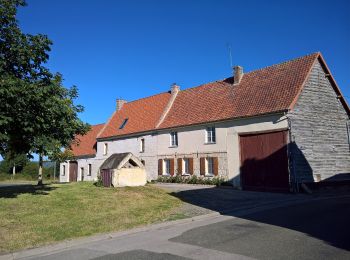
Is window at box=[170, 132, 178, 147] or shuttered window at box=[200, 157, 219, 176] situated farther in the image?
window at box=[170, 132, 178, 147]

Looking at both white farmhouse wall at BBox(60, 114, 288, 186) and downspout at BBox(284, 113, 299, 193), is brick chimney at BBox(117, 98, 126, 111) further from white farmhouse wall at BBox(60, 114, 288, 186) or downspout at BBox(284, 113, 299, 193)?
downspout at BBox(284, 113, 299, 193)

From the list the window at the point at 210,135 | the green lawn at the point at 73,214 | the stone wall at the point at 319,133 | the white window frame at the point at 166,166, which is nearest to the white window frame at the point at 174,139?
the white window frame at the point at 166,166

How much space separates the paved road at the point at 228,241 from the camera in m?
7.01

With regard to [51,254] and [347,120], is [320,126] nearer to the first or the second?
[347,120]

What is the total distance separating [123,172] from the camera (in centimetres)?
2033

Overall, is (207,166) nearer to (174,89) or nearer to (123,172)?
(123,172)

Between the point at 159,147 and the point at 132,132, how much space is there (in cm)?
417

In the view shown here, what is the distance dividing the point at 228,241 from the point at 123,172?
13.0 meters

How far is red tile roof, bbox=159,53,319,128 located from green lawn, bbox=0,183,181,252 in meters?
10.5

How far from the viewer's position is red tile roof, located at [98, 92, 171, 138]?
33516 millimetres

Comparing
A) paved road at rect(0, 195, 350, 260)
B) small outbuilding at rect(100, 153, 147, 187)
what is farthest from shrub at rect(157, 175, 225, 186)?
paved road at rect(0, 195, 350, 260)

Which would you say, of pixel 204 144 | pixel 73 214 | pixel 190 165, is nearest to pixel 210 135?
pixel 204 144

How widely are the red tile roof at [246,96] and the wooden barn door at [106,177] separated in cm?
952

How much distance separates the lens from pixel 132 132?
113 ft
